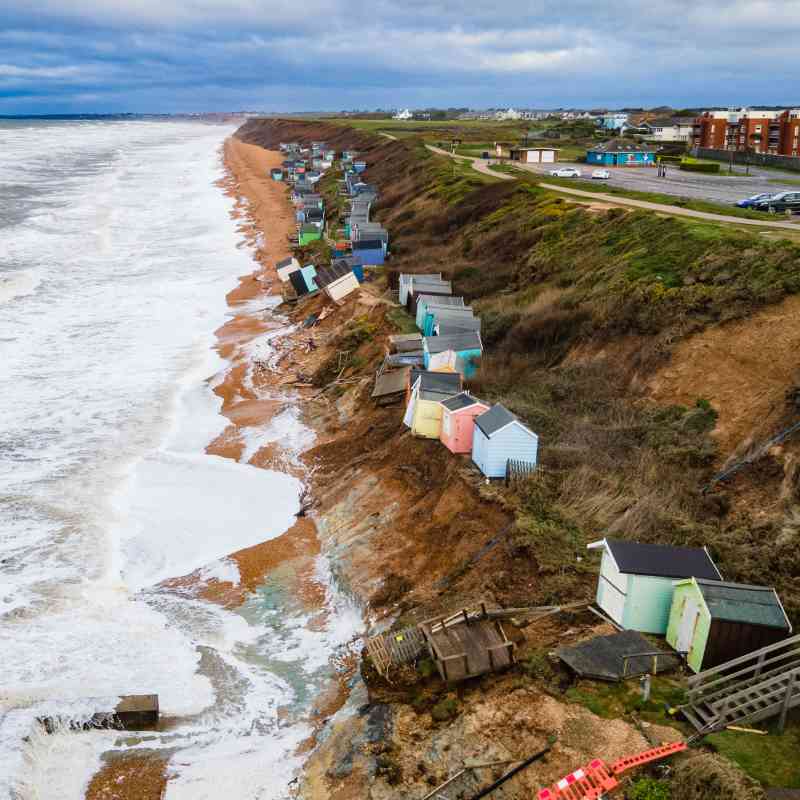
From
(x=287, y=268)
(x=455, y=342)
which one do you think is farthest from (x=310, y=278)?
(x=455, y=342)

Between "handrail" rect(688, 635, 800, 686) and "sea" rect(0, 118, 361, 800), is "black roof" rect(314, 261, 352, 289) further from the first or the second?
"handrail" rect(688, 635, 800, 686)

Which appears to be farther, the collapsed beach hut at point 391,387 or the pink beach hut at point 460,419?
the collapsed beach hut at point 391,387

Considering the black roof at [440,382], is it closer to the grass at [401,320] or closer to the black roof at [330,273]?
the grass at [401,320]

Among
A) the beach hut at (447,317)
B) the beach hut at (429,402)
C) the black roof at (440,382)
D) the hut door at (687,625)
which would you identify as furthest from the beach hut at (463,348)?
the hut door at (687,625)

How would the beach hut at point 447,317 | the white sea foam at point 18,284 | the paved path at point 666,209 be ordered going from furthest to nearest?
the white sea foam at point 18,284 → the paved path at point 666,209 → the beach hut at point 447,317

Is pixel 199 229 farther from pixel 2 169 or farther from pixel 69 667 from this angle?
pixel 2 169

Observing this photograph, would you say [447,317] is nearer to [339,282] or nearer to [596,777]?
[339,282]

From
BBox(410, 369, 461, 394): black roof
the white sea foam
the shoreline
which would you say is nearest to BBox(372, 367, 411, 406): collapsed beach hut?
BBox(410, 369, 461, 394): black roof
